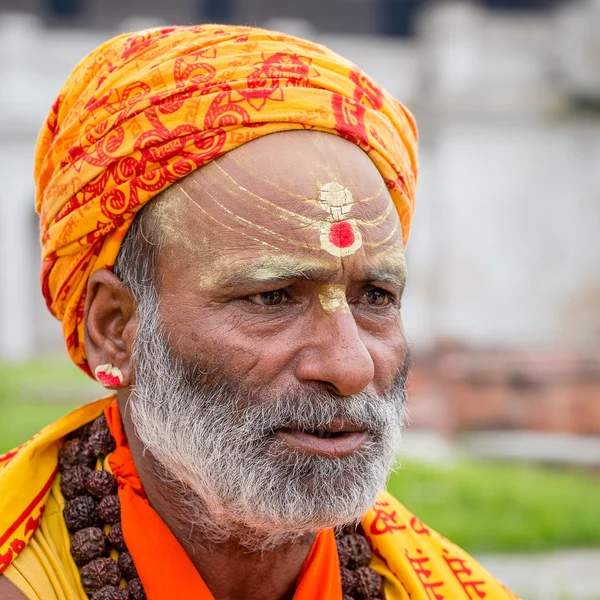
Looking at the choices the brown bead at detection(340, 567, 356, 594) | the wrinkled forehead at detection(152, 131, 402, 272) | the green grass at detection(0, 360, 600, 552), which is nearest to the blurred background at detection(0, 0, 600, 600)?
the green grass at detection(0, 360, 600, 552)

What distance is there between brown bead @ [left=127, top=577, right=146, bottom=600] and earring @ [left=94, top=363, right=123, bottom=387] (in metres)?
0.54

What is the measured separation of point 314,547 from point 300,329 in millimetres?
A: 720

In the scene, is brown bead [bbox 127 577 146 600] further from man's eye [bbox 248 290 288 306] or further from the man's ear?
man's eye [bbox 248 290 288 306]

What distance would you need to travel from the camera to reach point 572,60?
21.2 m

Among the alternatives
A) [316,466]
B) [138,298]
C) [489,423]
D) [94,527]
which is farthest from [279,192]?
[489,423]

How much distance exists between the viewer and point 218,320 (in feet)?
8.52

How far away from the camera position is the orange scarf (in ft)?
8.66

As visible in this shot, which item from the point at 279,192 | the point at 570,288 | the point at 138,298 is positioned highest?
the point at 570,288

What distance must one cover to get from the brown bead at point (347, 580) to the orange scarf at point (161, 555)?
0.07m

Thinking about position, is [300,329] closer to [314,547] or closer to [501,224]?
[314,547]

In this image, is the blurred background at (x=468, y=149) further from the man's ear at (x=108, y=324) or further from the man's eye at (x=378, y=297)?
the man's ear at (x=108, y=324)

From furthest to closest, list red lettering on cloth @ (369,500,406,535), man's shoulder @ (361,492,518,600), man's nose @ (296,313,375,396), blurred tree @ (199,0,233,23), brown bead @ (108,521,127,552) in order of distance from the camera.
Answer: blurred tree @ (199,0,233,23) < red lettering on cloth @ (369,500,406,535) < man's shoulder @ (361,492,518,600) < brown bead @ (108,521,127,552) < man's nose @ (296,313,375,396)

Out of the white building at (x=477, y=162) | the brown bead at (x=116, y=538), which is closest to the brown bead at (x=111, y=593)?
the brown bead at (x=116, y=538)

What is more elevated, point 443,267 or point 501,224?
point 501,224
